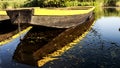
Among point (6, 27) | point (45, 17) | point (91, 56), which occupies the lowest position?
point (91, 56)

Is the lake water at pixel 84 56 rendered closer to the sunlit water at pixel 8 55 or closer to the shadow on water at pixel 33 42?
the sunlit water at pixel 8 55

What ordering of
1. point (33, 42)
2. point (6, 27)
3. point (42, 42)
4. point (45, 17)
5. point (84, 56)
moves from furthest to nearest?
1. point (6, 27)
2. point (45, 17)
3. point (33, 42)
4. point (42, 42)
5. point (84, 56)

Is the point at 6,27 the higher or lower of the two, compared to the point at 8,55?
higher

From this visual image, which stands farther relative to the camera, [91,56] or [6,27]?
[6,27]

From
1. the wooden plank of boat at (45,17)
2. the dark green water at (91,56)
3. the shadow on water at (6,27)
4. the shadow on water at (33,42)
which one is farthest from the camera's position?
the shadow on water at (6,27)

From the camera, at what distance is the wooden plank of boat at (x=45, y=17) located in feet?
63.1

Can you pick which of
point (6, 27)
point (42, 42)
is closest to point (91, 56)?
point (42, 42)

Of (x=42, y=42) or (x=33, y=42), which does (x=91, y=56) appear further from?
(x=33, y=42)

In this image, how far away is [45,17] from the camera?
69.1ft

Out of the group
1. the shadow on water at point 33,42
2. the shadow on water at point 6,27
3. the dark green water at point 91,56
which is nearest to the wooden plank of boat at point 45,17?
the shadow on water at point 33,42

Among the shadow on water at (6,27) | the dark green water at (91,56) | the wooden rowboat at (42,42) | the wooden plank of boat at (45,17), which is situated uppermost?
the wooden plank of boat at (45,17)

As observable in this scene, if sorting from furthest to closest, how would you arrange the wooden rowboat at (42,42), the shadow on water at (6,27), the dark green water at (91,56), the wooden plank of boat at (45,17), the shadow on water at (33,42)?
the shadow on water at (6,27), the wooden plank of boat at (45,17), the wooden rowboat at (42,42), the shadow on water at (33,42), the dark green water at (91,56)

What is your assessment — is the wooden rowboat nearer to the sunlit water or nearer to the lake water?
the sunlit water

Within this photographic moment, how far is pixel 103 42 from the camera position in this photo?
19.2m
